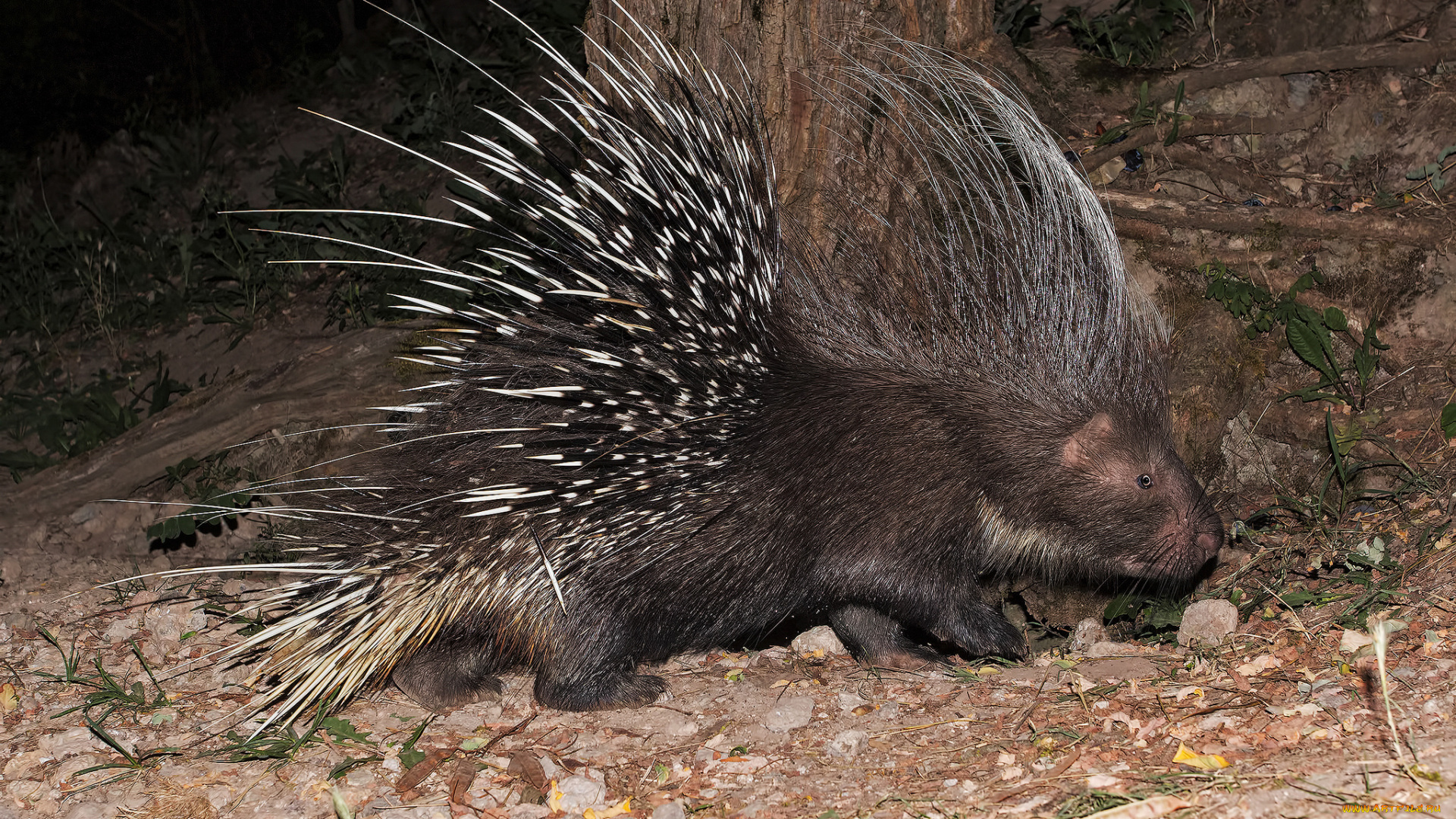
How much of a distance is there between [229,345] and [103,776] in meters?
3.53

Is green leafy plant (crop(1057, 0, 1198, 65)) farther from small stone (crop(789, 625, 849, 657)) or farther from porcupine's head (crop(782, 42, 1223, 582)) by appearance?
small stone (crop(789, 625, 849, 657))

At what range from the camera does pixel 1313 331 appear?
3.55 m

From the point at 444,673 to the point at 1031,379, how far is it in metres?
1.92

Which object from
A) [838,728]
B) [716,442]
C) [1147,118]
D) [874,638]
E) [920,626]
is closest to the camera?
[838,728]

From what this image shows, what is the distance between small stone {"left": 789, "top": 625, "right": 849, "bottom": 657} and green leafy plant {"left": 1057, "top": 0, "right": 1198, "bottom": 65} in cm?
285

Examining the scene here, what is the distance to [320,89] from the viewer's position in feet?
28.5

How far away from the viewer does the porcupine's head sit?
315 centimetres

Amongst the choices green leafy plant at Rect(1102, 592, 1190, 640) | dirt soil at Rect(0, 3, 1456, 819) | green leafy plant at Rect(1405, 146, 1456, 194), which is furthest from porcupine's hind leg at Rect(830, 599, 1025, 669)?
green leafy plant at Rect(1405, 146, 1456, 194)

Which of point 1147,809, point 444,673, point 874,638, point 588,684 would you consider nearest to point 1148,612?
point 874,638

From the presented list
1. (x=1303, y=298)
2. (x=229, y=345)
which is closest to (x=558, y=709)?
(x=1303, y=298)

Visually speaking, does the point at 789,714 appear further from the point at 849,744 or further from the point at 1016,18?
the point at 1016,18

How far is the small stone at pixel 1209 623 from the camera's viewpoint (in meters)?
3.02

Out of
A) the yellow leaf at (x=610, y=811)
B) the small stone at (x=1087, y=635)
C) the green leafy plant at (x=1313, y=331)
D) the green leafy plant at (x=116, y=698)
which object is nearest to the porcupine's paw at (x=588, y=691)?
the yellow leaf at (x=610, y=811)

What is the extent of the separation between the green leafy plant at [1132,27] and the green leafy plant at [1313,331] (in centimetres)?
148
